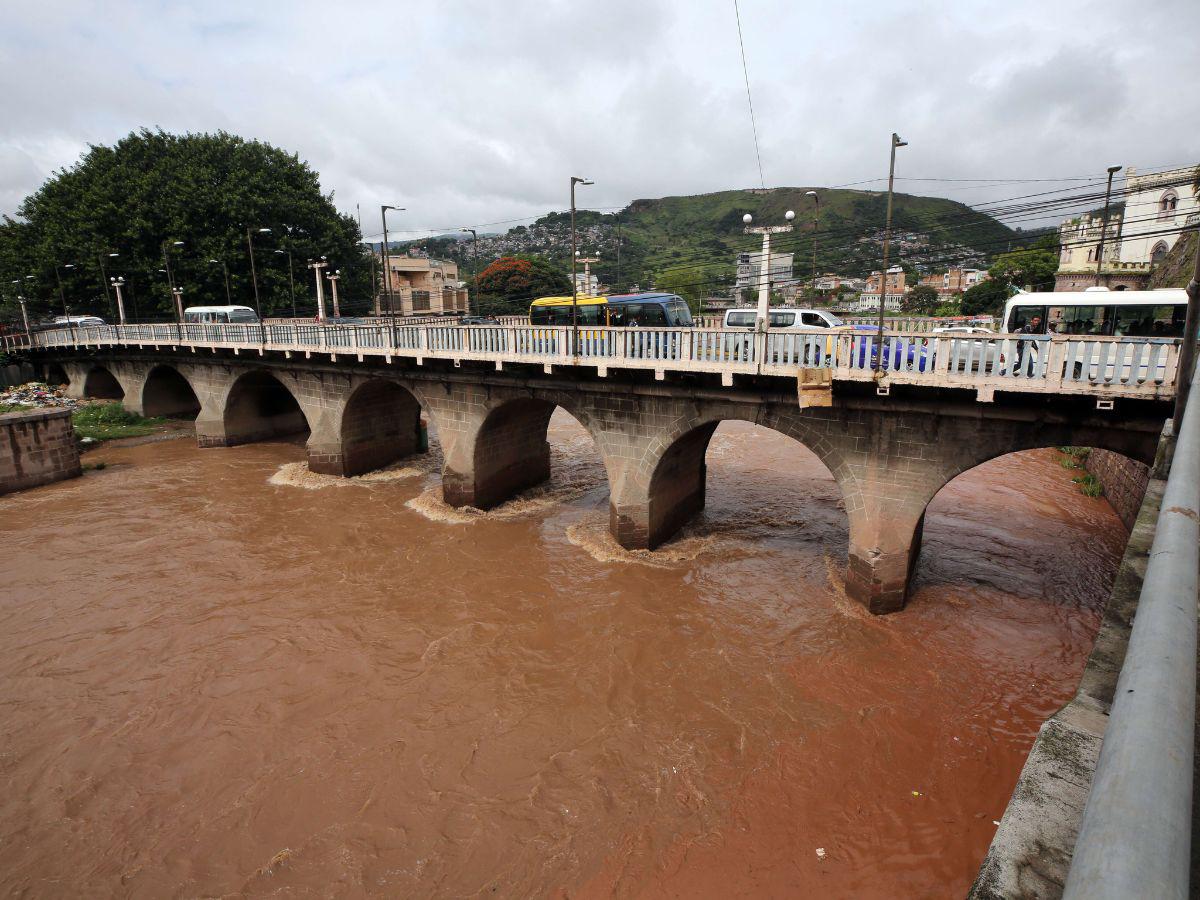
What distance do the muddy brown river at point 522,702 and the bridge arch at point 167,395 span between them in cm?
1603

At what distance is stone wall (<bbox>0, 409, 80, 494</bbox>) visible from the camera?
68.9ft

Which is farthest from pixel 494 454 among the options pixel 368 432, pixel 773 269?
pixel 773 269

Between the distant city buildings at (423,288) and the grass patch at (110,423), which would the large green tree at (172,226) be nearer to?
the grass patch at (110,423)

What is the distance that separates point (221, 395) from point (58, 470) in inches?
249

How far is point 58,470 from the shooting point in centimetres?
2233

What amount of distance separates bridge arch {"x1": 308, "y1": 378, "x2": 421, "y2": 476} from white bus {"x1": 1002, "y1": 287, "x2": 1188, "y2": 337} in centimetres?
1784

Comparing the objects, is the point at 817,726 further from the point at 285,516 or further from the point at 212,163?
the point at 212,163

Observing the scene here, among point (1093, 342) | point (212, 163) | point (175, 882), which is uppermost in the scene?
point (212, 163)

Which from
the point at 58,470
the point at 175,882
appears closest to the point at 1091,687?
the point at 175,882

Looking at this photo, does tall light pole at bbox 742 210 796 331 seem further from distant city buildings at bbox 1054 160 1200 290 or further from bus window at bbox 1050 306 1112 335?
distant city buildings at bbox 1054 160 1200 290

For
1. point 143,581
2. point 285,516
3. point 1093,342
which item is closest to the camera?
point 1093,342

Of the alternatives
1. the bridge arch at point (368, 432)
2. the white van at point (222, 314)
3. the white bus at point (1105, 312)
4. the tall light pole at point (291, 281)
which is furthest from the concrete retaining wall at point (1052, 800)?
the tall light pole at point (291, 281)

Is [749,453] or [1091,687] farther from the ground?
[1091,687]

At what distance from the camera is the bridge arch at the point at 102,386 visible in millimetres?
36438
